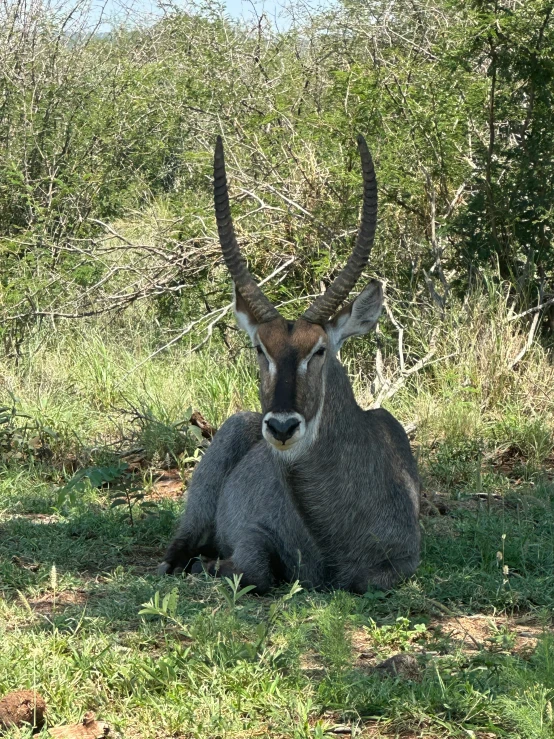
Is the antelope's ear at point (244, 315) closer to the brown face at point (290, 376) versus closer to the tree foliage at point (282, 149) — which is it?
the brown face at point (290, 376)

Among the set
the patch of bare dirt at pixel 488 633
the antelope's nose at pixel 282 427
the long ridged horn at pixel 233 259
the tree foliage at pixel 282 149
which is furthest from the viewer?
the tree foliage at pixel 282 149

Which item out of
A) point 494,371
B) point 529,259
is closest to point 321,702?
point 494,371

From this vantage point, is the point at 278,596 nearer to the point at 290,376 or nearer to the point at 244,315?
the point at 290,376

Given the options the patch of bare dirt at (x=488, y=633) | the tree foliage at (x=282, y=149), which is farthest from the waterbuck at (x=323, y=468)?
the tree foliage at (x=282, y=149)

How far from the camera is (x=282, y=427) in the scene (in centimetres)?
418

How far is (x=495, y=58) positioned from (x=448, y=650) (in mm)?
5528

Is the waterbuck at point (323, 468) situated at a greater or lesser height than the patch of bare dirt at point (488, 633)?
greater

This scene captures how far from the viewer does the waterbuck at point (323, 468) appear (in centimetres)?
453

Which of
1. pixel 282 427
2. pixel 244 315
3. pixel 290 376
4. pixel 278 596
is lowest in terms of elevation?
pixel 278 596

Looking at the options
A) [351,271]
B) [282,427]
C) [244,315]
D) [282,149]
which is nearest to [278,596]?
[282,427]

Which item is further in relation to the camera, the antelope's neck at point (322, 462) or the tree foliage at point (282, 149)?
the tree foliage at point (282, 149)

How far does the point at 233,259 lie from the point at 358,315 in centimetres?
62

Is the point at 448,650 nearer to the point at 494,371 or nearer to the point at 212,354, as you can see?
the point at 494,371

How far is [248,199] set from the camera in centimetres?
960
